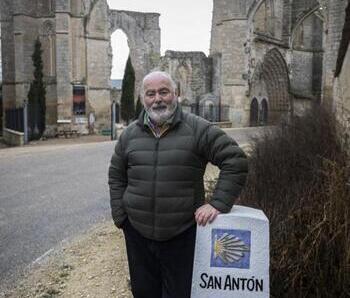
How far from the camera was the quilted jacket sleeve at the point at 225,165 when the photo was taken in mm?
2789

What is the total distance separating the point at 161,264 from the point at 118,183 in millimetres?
606

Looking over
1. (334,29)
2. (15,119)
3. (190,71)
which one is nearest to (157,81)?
(334,29)

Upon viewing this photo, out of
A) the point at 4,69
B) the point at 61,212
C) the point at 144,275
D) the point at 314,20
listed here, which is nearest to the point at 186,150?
the point at 144,275

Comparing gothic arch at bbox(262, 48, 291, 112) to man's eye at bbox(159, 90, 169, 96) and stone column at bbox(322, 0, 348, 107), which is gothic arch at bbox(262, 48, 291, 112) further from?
man's eye at bbox(159, 90, 169, 96)

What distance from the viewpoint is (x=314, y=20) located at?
33375 millimetres

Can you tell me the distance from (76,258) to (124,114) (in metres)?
26.7

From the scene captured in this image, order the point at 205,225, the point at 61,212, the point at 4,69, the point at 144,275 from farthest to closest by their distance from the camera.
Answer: the point at 4,69 < the point at 61,212 < the point at 144,275 < the point at 205,225

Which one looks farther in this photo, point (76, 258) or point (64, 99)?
point (64, 99)

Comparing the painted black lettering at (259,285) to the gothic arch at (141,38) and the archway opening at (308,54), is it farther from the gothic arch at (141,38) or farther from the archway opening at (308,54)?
the gothic arch at (141,38)

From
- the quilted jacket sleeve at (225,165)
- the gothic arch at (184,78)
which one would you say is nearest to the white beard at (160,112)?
the quilted jacket sleeve at (225,165)

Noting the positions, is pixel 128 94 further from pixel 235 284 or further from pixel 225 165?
pixel 235 284

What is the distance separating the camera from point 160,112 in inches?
114

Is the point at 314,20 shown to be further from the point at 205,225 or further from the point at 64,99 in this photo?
the point at 205,225

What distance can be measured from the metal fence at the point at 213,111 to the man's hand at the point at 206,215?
80.9ft
